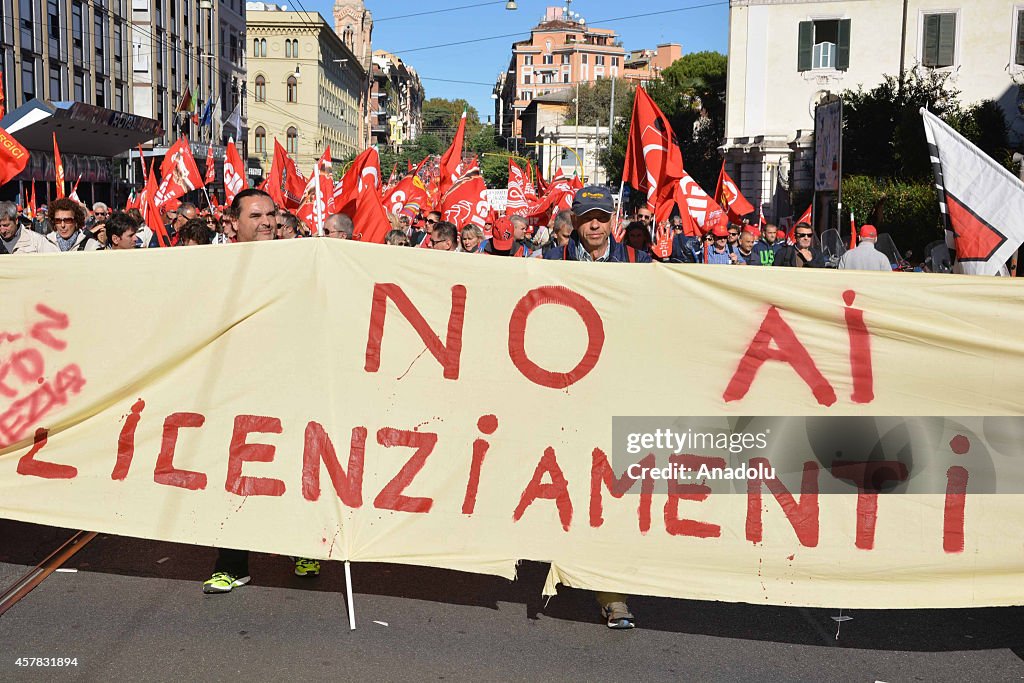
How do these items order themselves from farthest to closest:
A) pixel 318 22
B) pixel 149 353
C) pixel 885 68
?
pixel 318 22, pixel 885 68, pixel 149 353

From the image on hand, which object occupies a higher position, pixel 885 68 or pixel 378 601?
pixel 885 68

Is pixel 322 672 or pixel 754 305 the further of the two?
pixel 754 305

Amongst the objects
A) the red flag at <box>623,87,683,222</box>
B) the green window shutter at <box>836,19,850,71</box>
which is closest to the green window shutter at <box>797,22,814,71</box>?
the green window shutter at <box>836,19,850,71</box>

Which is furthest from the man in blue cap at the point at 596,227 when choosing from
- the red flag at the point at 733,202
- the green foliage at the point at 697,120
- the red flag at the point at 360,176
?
the green foliage at the point at 697,120

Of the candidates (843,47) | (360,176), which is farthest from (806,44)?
(360,176)

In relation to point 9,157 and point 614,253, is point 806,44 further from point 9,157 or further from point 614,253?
point 614,253

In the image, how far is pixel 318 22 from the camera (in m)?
87.2

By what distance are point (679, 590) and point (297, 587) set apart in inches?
67.7

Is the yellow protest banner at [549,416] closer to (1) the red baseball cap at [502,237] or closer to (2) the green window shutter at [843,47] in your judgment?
(1) the red baseball cap at [502,237]

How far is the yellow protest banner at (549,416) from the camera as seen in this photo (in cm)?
429

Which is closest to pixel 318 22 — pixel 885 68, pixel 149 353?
pixel 885 68

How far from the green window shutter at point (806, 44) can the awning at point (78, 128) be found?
24891 millimetres

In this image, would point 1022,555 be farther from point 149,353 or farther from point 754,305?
point 149,353

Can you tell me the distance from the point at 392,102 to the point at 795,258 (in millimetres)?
156628
